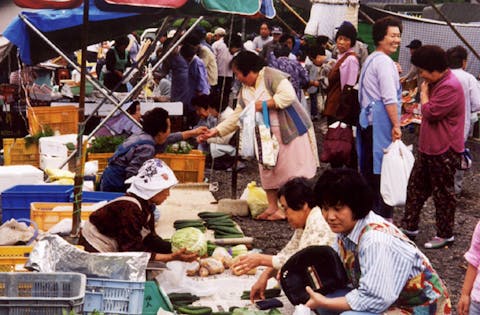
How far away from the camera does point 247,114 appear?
27.0 feet

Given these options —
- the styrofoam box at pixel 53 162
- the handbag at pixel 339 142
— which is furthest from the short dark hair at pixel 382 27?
the styrofoam box at pixel 53 162

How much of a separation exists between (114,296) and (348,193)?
1.49m

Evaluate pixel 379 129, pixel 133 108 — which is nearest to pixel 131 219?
pixel 379 129

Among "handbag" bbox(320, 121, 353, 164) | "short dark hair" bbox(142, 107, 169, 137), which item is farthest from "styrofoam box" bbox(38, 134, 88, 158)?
"handbag" bbox(320, 121, 353, 164)

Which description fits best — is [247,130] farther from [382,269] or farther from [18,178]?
[382,269]

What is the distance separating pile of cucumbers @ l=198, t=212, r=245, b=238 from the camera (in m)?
7.90

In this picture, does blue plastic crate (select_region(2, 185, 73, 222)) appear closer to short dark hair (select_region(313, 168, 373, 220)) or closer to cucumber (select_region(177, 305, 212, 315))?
cucumber (select_region(177, 305, 212, 315))

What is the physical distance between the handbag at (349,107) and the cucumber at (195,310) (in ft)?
11.1

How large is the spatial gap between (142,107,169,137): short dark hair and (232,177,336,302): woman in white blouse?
2469 millimetres

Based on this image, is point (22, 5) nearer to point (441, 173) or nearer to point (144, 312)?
point (144, 312)

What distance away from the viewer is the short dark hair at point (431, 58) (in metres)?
7.28

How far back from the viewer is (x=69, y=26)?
9570 millimetres

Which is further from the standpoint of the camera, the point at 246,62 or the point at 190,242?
the point at 246,62

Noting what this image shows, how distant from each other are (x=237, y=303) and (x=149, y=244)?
0.79 metres
